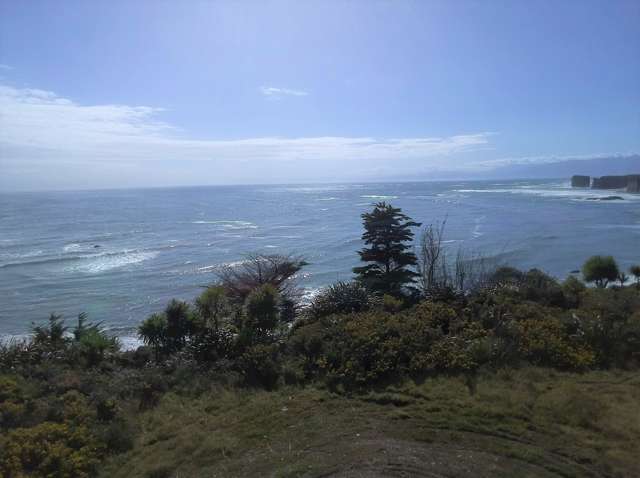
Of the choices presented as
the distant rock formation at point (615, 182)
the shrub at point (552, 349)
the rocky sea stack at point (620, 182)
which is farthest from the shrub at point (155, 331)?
the distant rock formation at point (615, 182)

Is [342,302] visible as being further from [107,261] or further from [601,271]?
[107,261]

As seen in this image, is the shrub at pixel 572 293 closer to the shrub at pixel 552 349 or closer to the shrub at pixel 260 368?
the shrub at pixel 552 349

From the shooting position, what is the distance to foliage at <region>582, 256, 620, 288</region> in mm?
17303

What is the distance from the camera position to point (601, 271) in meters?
17.4

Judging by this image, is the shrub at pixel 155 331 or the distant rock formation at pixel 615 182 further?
the distant rock formation at pixel 615 182

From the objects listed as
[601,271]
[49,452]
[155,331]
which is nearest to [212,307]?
[155,331]

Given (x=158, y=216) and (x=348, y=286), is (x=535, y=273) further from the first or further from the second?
(x=158, y=216)

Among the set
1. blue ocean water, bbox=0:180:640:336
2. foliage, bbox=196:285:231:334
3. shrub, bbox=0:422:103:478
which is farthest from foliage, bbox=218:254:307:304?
shrub, bbox=0:422:103:478

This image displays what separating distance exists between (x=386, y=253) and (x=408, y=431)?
10.8 metres

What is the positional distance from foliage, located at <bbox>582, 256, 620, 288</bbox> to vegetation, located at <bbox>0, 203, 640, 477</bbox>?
5.77 m

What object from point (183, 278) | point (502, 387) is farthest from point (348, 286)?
point (183, 278)

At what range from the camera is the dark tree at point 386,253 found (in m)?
16.1

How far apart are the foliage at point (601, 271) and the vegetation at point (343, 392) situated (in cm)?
577

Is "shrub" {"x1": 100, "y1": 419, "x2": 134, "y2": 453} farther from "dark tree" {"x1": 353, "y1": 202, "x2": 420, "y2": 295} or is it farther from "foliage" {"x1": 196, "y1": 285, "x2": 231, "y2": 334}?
"dark tree" {"x1": 353, "y1": 202, "x2": 420, "y2": 295}
